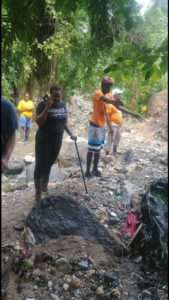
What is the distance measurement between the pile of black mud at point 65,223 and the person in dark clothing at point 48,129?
71 cm

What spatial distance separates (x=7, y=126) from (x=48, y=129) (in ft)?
7.30

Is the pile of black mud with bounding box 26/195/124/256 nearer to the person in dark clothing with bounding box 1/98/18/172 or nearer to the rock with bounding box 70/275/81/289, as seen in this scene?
the rock with bounding box 70/275/81/289

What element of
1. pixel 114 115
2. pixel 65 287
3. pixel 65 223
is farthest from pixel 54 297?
pixel 114 115

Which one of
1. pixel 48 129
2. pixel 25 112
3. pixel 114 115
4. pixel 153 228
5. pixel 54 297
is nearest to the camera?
pixel 54 297

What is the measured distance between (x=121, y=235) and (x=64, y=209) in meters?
0.79

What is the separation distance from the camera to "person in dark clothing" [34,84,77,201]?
488 cm

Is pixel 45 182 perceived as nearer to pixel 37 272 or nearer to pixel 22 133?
pixel 37 272

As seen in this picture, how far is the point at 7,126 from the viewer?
281cm

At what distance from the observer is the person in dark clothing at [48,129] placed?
488 cm

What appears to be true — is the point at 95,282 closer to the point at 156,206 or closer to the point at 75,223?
the point at 75,223

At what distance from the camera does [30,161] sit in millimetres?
9602

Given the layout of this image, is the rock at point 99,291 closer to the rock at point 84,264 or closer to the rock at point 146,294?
the rock at point 84,264

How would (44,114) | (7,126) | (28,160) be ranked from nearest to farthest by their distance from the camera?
(7,126) → (44,114) → (28,160)

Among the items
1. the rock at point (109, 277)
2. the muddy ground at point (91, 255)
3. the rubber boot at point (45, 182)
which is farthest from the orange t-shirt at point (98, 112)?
the rock at point (109, 277)
